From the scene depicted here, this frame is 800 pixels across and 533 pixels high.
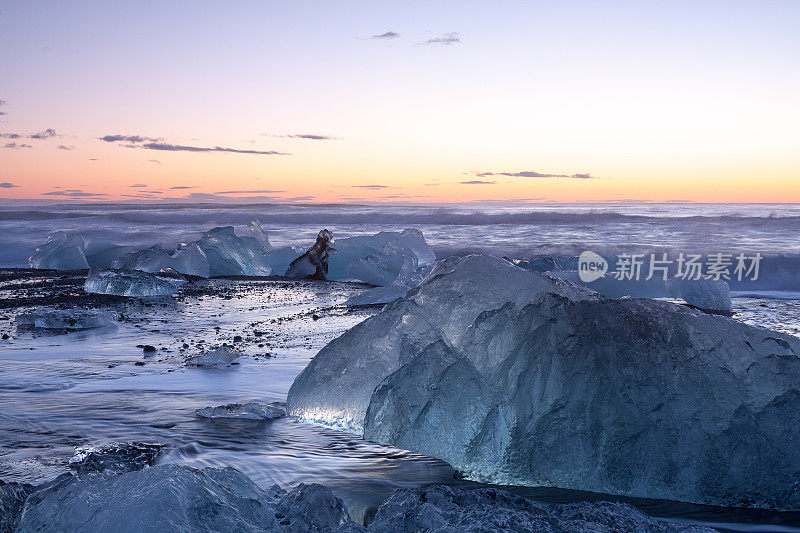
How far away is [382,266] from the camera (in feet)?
38.0

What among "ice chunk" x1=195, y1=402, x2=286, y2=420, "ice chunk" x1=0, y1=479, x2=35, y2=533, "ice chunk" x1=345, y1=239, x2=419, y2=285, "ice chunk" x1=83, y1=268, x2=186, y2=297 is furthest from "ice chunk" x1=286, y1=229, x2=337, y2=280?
"ice chunk" x1=0, y1=479, x2=35, y2=533

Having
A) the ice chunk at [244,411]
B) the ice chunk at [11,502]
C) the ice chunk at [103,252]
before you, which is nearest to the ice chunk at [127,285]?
the ice chunk at [103,252]

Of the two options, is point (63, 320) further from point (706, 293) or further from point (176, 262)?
point (706, 293)

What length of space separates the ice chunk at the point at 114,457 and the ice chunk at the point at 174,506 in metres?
0.45

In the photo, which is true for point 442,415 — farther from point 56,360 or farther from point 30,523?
point 56,360

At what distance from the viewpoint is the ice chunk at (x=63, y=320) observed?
19.8 ft

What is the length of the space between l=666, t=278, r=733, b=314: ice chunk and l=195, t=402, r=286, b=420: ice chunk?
6.22 metres

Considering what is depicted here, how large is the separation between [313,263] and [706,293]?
21.8 feet

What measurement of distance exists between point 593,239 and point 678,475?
22.9 metres

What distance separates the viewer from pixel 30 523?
192 centimetres

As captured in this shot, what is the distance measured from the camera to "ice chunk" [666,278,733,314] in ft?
25.7

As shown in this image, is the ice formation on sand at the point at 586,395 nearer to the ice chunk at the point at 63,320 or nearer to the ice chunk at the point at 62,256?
the ice chunk at the point at 63,320

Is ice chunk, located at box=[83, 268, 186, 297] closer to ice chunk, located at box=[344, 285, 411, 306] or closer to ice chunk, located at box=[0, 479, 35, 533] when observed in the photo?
ice chunk, located at box=[344, 285, 411, 306]

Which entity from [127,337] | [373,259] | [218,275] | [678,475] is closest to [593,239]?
[373,259]
